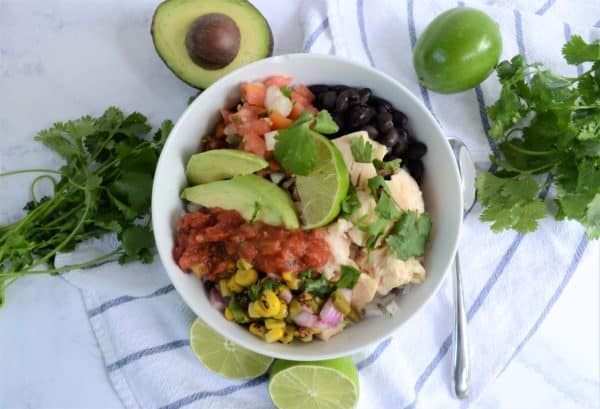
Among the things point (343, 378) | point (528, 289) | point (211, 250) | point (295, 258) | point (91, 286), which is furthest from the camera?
point (528, 289)

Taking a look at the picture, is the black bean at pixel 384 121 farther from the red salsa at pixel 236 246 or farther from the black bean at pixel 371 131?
the red salsa at pixel 236 246

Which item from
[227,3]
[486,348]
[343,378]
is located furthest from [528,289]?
[227,3]

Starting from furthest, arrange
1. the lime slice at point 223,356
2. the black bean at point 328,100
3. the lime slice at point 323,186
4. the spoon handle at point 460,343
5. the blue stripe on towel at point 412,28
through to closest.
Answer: the blue stripe on towel at point 412,28
the spoon handle at point 460,343
the lime slice at point 223,356
the black bean at point 328,100
the lime slice at point 323,186

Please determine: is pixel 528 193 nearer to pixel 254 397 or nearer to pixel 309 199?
pixel 309 199

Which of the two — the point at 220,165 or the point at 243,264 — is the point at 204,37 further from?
the point at 243,264

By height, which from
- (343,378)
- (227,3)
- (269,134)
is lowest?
(343,378)

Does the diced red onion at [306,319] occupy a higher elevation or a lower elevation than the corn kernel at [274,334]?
higher

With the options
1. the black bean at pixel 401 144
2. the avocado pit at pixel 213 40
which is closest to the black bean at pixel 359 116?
the black bean at pixel 401 144
